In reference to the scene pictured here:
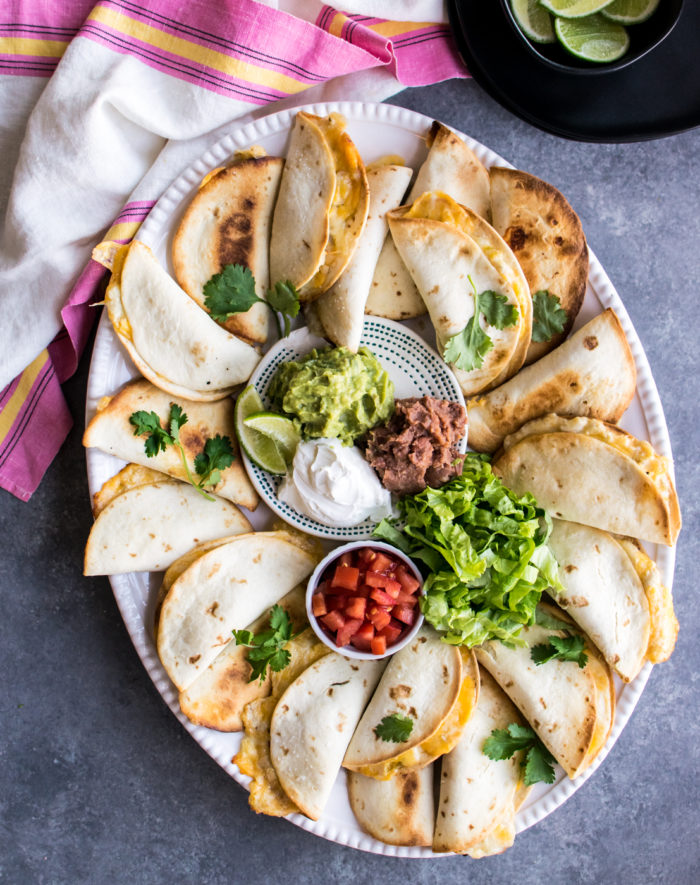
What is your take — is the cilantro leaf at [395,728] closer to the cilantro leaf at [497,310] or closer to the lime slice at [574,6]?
the cilantro leaf at [497,310]

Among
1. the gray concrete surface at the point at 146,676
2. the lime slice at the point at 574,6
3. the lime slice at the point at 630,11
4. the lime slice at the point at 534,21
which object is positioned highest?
the lime slice at the point at 630,11

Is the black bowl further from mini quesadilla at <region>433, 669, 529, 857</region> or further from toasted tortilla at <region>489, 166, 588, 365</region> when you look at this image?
mini quesadilla at <region>433, 669, 529, 857</region>

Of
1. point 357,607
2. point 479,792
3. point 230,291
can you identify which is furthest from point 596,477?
point 230,291

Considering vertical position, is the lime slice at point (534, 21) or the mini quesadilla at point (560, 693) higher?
the lime slice at point (534, 21)

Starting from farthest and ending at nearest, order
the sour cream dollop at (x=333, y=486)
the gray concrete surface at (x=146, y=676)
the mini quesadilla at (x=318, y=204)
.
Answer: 1. the gray concrete surface at (x=146, y=676)
2. the mini quesadilla at (x=318, y=204)
3. the sour cream dollop at (x=333, y=486)

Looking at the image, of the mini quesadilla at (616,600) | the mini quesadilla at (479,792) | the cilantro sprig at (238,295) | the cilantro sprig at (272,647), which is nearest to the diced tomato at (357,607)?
the cilantro sprig at (272,647)

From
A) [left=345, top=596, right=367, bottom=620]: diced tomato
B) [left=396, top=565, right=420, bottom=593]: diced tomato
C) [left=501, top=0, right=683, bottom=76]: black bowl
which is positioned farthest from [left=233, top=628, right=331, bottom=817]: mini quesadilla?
[left=501, top=0, right=683, bottom=76]: black bowl

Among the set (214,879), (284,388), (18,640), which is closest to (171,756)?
(214,879)
